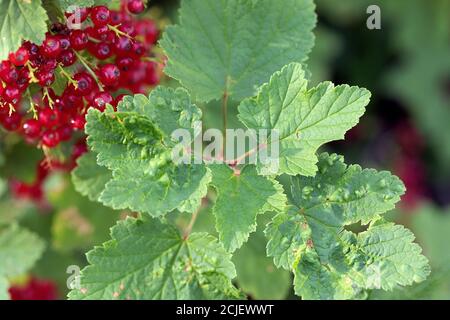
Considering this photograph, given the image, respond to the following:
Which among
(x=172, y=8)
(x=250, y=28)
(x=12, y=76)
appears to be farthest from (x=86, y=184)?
(x=172, y=8)

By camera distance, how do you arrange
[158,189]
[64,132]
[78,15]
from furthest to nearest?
[64,132], [78,15], [158,189]

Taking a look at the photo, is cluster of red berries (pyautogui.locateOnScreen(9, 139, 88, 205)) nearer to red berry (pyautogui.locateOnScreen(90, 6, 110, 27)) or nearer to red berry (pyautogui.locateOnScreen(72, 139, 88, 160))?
red berry (pyautogui.locateOnScreen(72, 139, 88, 160))

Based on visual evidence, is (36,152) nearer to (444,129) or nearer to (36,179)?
(36,179)

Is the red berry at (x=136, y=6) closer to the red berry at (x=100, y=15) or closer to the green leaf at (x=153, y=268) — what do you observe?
the red berry at (x=100, y=15)

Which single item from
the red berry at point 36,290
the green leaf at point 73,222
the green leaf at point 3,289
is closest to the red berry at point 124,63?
the green leaf at point 3,289

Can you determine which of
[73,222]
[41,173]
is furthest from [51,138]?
[73,222]

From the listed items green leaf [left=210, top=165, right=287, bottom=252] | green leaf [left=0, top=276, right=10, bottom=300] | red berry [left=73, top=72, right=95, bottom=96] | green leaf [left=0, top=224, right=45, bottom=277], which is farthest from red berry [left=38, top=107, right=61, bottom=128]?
green leaf [left=0, top=224, right=45, bottom=277]

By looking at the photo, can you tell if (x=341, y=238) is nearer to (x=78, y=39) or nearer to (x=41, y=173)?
(x=78, y=39)

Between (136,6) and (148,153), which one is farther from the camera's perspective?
(136,6)
